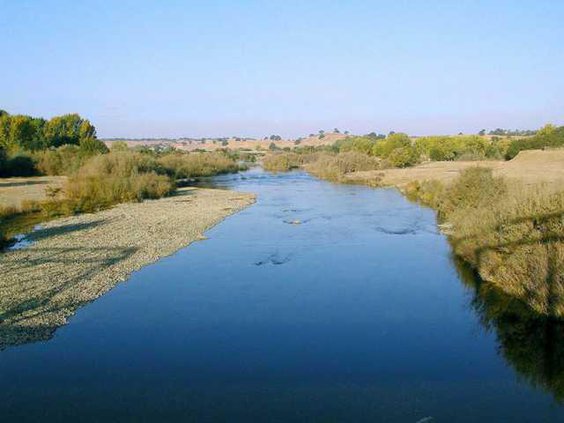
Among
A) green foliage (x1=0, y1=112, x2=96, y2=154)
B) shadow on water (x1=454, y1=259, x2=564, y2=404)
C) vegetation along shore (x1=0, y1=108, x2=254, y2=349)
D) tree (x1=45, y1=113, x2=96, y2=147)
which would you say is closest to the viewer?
shadow on water (x1=454, y1=259, x2=564, y2=404)

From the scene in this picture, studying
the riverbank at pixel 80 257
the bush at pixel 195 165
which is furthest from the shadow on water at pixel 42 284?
the bush at pixel 195 165

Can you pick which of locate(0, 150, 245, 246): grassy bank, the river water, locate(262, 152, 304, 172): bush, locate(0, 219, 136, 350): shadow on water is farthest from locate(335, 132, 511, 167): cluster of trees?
locate(0, 219, 136, 350): shadow on water

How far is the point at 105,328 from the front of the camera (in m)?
13.6

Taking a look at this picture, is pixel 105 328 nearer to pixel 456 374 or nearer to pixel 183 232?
pixel 456 374

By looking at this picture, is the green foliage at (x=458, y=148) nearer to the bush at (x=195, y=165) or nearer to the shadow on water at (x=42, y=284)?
the bush at (x=195, y=165)

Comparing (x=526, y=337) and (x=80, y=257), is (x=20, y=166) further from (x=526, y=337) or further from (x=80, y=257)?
(x=526, y=337)

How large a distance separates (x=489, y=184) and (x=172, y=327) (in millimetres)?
17518

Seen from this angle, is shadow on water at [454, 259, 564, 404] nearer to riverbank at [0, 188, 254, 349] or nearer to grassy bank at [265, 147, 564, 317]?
grassy bank at [265, 147, 564, 317]

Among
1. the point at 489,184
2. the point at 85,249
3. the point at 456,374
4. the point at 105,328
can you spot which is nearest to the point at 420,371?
the point at 456,374

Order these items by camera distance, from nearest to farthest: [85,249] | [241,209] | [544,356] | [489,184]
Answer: [544,356]
[85,249]
[489,184]
[241,209]

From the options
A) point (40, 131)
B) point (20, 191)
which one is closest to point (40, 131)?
Result: point (40, 131)

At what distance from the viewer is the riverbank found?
45.4 ft

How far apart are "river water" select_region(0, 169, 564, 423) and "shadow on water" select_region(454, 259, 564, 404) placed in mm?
41

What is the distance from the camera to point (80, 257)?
2020 centimetres
